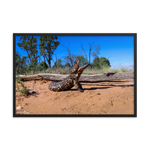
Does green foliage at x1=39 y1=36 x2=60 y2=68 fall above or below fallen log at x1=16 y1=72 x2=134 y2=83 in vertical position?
above

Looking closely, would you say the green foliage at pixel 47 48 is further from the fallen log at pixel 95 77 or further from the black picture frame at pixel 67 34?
the fallen log at pixel 95 77

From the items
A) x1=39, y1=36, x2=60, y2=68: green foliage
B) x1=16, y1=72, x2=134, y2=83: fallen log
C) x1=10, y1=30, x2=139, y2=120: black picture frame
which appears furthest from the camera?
x1=16, y1=72, x2=134, y2=83: fallen log

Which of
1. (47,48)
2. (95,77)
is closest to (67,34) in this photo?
(47,48)

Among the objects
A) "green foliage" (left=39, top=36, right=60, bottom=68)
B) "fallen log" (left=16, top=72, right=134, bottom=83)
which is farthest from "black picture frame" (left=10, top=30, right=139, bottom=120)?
"fallen log" (left=16, top=72, right=134, bottom=83)

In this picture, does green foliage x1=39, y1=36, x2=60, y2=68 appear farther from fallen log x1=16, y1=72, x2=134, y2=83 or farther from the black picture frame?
fallen log x1=16, y1=72, x2=134, y2=83

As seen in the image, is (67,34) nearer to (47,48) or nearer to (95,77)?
(47,48)

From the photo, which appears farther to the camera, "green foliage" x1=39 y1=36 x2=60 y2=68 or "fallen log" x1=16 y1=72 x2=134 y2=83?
"fallen log" x1=16 y1=72 x2=134 y2=83

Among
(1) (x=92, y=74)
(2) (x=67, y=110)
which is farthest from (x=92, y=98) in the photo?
(1) (x=92, y=74)

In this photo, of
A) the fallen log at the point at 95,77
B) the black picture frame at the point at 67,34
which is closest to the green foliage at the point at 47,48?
the black picture frame at the point at 67,34

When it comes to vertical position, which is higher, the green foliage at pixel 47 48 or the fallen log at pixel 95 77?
the green foliage at pixel 47 48

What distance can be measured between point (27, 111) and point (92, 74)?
13.0ft

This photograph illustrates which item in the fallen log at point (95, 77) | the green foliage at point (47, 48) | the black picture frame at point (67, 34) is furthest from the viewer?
the fallen log at point (95, 77)

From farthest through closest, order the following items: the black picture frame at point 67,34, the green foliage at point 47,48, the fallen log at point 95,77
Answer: the fallen log at point 95,77 → the green foliage at point 47,48 → the black picture frame at point 67,34
